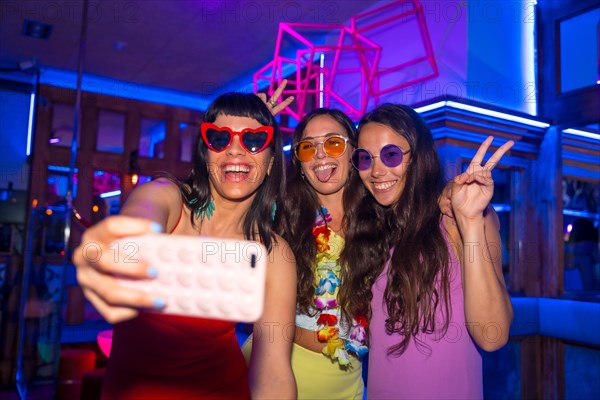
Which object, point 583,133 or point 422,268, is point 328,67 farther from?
point 422,268

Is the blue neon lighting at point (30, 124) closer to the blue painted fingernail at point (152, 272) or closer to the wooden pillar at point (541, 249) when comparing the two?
the wooden pillar at point (541, 249)

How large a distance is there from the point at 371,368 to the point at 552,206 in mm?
2657

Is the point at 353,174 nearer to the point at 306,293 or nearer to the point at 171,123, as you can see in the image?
the point at 306,293

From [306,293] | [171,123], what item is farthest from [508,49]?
[171,123]

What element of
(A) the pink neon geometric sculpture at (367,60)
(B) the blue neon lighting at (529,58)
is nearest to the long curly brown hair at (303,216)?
(A) the pink neon geometric sculpture at (367,60)

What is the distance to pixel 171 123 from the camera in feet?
22.7

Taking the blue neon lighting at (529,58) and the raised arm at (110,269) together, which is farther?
the blue neon lighting at (529,58)

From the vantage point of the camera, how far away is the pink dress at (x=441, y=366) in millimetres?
1460

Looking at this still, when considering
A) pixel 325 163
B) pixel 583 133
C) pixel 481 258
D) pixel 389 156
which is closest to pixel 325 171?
pixel 325 163

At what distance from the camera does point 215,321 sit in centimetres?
142

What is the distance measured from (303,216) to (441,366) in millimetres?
855

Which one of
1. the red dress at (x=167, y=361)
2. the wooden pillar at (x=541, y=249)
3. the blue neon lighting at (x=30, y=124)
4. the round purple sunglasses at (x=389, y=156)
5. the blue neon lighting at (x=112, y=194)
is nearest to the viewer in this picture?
the red dress at (x=167, y=361)

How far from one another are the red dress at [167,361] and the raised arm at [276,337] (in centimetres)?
13

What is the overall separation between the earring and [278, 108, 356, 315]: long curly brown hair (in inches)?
16.3
